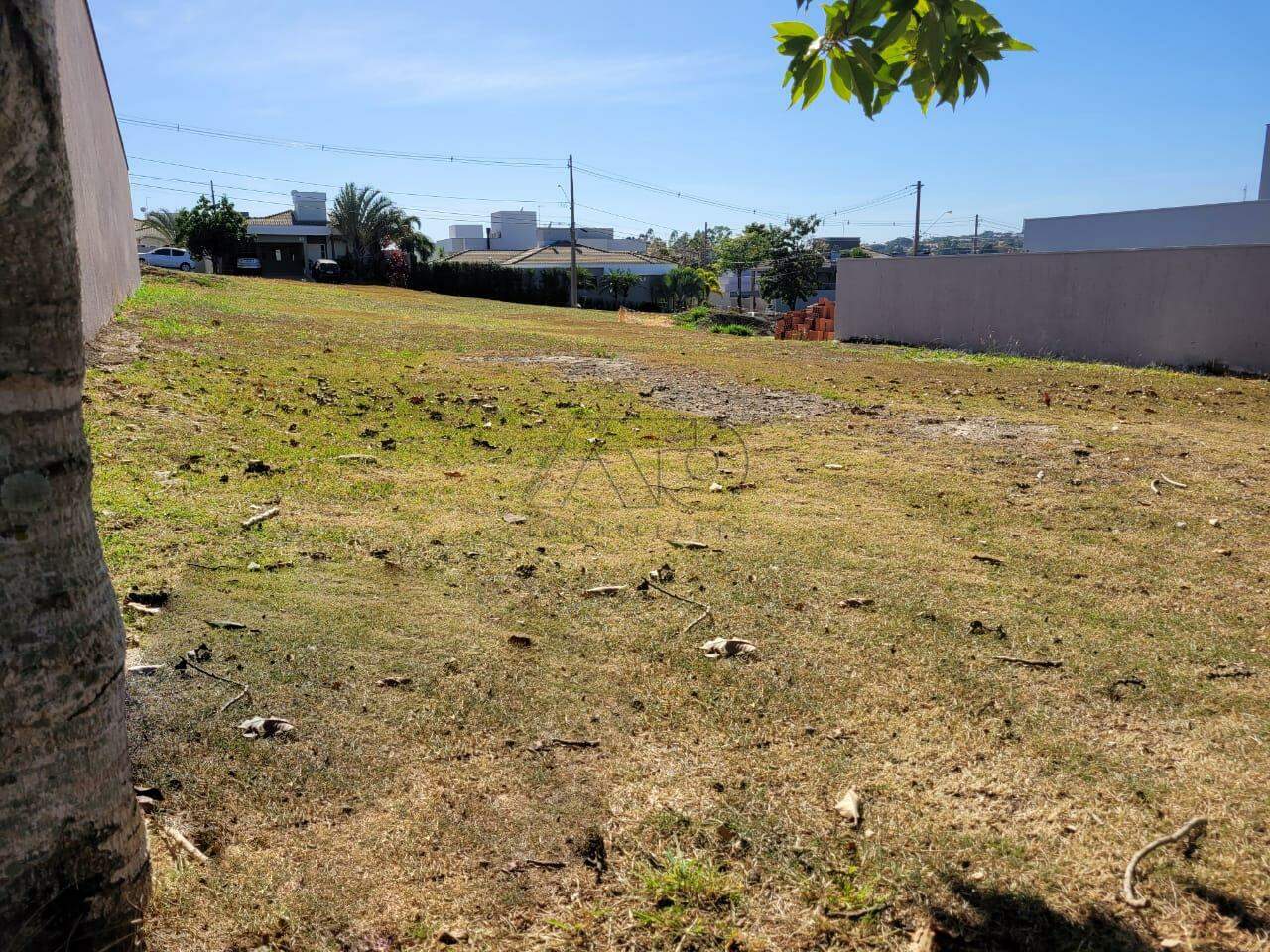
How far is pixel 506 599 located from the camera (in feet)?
13.2

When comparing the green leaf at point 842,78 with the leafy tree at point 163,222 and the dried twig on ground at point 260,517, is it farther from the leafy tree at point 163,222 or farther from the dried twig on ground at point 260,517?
the leafy tree at point 163,222

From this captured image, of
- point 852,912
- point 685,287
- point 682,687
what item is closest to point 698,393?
point 682,687

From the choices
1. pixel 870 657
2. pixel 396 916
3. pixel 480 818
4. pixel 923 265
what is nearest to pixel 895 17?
pixel 870 657

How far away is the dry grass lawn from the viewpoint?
2.27 meters

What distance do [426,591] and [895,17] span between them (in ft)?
9.34

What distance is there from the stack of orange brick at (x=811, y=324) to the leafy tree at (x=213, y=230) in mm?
35386

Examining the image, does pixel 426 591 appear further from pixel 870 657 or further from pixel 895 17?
pixel 895 17

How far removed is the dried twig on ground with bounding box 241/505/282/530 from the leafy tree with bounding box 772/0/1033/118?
131 inches

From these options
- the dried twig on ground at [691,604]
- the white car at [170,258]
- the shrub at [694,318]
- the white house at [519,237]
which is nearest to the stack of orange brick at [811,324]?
the shrub at [694,318]

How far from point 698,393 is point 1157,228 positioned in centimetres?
2226

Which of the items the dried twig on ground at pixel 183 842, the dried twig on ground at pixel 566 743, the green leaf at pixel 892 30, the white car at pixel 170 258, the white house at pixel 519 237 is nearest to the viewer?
the dried twig on ground at pixel 183 842

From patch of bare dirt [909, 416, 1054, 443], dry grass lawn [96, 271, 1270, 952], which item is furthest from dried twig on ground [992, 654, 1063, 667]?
patch of bare dirt [909, 416, 1054, 443]

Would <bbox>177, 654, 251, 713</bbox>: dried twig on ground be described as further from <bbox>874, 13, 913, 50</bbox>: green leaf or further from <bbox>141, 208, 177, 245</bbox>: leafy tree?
<bbox>141, 208, 177, 245</bbox>: leafy tree

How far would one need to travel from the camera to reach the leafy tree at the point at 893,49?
253cm
